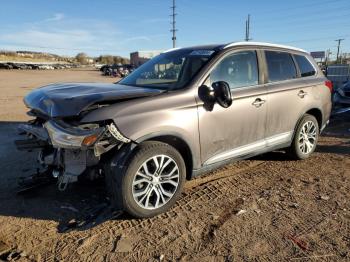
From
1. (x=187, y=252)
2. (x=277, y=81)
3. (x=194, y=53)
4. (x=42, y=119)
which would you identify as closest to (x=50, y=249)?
(x=187, y=252)

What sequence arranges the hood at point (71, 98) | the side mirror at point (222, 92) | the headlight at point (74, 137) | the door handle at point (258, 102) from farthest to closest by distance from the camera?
the door handle at point (258, 102), the side mirror at point (222, 92), the hood at point (71, 98), the headlight at point (74, 137)

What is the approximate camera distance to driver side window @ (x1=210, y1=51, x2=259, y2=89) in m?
4.59

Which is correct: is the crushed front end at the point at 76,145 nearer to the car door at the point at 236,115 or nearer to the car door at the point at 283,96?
the car door at the point at 236,115

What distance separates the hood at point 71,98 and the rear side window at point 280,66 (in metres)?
1.88

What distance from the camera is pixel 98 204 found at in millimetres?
4387

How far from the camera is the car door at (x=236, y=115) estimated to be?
14.5 ft

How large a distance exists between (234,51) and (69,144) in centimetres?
249

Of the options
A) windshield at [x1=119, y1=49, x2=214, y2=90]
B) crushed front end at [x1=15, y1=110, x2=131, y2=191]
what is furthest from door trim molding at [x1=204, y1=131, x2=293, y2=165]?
crushed front end at [x1=15, y1=110, x2=131, y2=191]

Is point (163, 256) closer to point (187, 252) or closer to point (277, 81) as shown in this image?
point (187, 252)

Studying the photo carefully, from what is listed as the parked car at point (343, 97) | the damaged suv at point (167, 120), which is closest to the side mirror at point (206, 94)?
the damaged suv at point (167, 120)

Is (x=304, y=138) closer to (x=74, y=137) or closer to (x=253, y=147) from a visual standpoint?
(x=253, y=147)

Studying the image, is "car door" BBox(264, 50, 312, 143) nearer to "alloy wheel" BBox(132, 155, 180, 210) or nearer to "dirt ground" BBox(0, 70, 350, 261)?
"dirt ground" BBox(0, 70, 350, 261)

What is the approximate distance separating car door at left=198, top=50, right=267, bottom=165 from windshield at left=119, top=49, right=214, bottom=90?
25 cm

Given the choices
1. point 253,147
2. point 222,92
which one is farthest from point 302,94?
point 222,92
